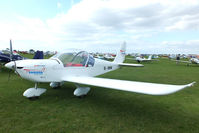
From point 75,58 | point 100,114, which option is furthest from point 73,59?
point 100,114

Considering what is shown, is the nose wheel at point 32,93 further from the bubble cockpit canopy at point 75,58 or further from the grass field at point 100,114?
the bubble cockpit canopy at point 75,58

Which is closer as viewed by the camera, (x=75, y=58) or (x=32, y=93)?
(x=32, y=93)

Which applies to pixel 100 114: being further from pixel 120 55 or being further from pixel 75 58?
pixel 120 55

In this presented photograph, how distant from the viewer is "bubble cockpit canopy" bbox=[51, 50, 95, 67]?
15.7 feet

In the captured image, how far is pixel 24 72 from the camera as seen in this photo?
3914 millimetres

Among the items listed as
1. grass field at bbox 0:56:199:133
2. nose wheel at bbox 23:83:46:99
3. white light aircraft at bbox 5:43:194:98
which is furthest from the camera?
nose wheel at bbox 23:83:46:99

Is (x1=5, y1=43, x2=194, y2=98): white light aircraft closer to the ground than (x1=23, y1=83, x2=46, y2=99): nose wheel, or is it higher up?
higher up

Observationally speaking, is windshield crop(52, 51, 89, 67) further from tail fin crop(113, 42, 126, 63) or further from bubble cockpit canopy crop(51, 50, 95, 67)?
tail fin crop(113, 42, 126, 63)

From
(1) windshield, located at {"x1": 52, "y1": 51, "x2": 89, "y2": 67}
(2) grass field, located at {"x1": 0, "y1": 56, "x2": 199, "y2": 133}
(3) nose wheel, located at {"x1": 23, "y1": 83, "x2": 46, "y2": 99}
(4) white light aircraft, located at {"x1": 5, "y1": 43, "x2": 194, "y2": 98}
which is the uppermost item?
(1) windshield, located at {"x1": 52, "y1": 51, "x2": 89, "y2": 67}

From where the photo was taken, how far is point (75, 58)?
16.4 feet

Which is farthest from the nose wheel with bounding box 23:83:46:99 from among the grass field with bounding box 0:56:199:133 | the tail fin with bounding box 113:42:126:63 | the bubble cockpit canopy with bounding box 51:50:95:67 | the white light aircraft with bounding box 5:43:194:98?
the tail fin with bounding box 113:42:126:63

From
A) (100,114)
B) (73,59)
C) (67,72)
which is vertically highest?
(73,59)

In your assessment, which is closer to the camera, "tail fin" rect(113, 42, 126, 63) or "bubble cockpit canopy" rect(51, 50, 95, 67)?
"bubble cockpit canopy" rect(51, 50, 95, 67)

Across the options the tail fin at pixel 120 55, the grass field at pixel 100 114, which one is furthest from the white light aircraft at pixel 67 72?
the tail fin at pixel 120 55
